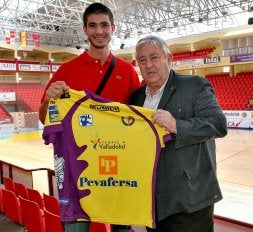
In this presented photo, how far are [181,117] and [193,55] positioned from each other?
19.3 metres

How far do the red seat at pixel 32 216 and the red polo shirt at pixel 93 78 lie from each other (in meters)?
1.46

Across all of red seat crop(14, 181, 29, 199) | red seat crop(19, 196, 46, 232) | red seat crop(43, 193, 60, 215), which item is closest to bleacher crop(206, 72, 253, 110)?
red seat crop(14, 181, 29, 199)

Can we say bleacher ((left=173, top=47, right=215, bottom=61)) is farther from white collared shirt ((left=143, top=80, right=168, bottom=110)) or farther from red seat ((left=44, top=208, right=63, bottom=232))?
white collared shirt ((left=143, top=80, right=168, bottom=110))

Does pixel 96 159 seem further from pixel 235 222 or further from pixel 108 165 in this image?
pixel 235 222

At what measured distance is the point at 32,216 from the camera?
3186 millimetres

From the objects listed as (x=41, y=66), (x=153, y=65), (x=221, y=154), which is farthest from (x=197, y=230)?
(x=41, y=66)

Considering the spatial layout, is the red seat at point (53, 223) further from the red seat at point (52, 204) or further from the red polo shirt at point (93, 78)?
the red polo shirt at point (93, 78)

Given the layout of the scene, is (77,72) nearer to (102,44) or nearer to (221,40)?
(102,44)

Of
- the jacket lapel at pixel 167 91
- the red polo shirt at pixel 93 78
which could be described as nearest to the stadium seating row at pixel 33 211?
the red polo shirt at pixel 93 78

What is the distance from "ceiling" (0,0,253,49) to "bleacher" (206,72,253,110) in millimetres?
3618

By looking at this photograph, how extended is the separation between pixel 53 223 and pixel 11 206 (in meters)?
1.13

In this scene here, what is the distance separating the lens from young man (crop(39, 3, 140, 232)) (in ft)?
7.22

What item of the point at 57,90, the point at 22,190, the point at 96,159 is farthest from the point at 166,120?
the point at 22,190

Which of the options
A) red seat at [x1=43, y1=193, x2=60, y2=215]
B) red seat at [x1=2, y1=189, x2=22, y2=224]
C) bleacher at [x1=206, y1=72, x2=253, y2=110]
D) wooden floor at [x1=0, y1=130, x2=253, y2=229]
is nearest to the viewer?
red seat at [x1=43, y1=193, x2=60, y2=215]
